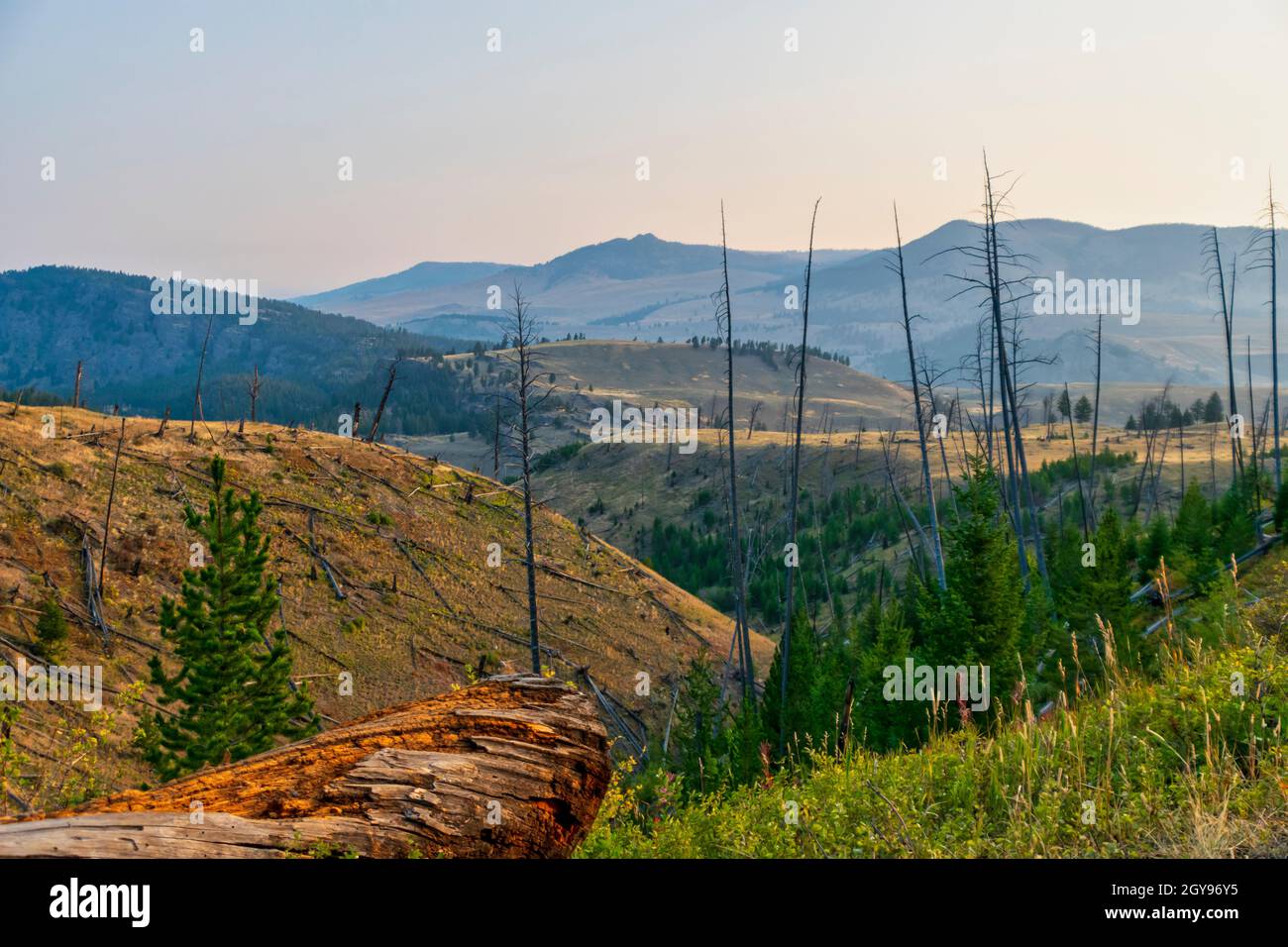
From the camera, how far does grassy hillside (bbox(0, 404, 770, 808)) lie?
2362 cm

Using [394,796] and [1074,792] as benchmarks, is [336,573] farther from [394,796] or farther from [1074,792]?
[1074,792]

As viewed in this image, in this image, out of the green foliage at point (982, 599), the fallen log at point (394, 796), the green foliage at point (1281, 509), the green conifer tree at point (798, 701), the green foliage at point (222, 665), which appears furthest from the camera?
the green foliage at point (1281, 509)

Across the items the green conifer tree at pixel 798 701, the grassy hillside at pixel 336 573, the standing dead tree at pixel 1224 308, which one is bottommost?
the green conifer tree at pixel 798 701

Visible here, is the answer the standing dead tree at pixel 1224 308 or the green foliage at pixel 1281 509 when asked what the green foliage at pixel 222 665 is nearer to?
the green foliage at pixel 1281 509

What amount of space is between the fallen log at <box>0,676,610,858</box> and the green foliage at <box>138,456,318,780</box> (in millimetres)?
9430

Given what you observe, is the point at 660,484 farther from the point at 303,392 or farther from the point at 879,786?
the point at 303,392

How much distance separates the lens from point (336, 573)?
32188mm

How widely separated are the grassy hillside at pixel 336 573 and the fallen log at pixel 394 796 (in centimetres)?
1324

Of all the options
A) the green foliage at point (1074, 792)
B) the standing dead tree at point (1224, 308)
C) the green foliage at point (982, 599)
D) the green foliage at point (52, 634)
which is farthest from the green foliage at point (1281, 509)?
the green foliage at point (52, 634)

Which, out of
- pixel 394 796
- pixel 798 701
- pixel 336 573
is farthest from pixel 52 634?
pixel 798 701

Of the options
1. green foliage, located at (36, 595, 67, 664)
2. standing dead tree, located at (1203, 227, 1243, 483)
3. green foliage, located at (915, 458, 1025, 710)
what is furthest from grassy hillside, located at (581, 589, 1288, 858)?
standing dead tree, located at (1203, 227, 1243, 483)

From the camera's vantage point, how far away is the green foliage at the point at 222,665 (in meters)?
15.5

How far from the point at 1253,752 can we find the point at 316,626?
91.1ft

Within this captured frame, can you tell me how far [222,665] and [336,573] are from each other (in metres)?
16.8
